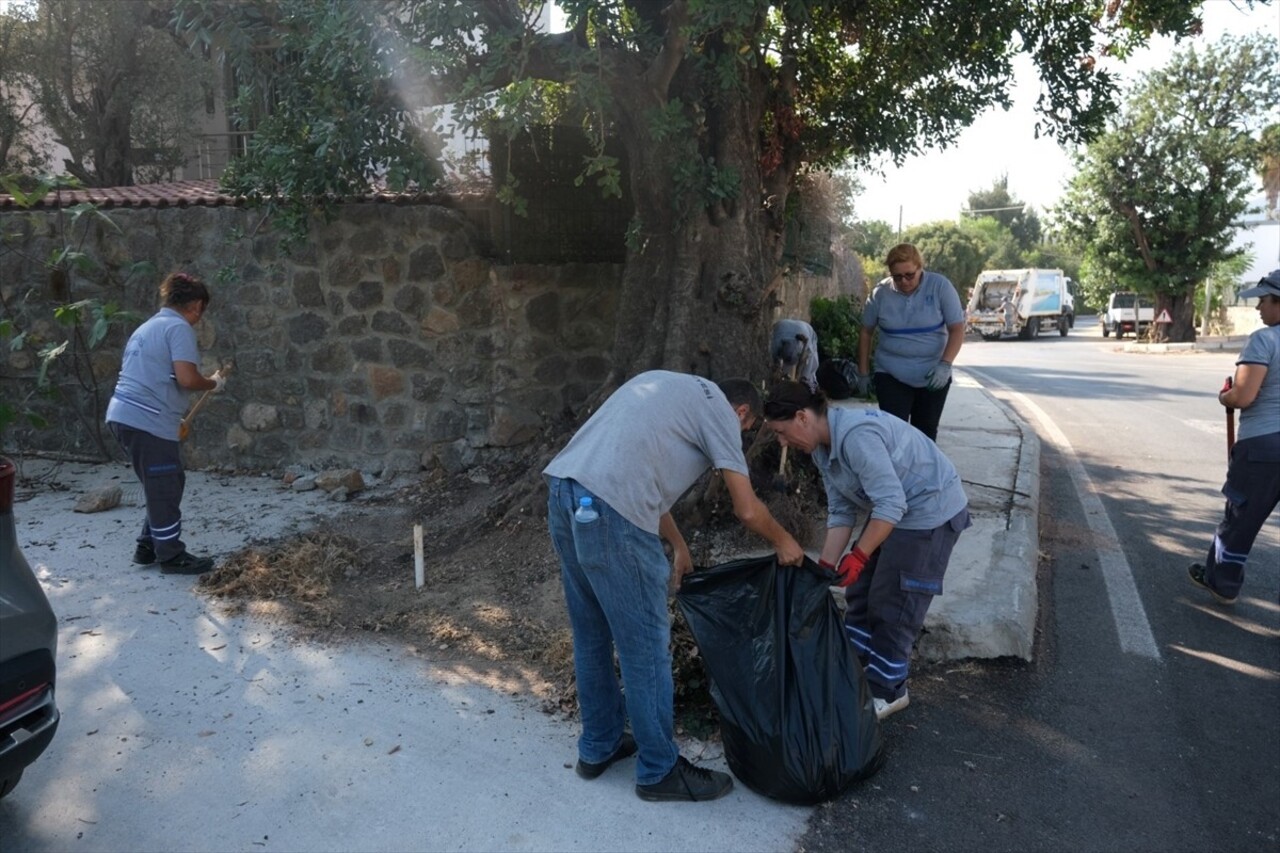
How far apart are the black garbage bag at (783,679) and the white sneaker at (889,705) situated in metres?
0.40

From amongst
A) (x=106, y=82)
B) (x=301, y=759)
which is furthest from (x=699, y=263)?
(x=106, y=82)

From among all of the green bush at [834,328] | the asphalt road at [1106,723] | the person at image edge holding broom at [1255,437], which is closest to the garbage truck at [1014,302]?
the green bush at [834,328]

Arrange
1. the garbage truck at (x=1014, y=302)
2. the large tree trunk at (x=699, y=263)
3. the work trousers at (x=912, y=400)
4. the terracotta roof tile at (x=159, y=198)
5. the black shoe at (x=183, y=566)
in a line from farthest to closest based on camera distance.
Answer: the garbage truck at (x=1014, y=302) → the terracotta roof tile at (x=159, y=198) → the work trousers at (x=912, y=400) → the large tree trunk at (x=699, y=263) → the black shoe at (x=183, y=566)

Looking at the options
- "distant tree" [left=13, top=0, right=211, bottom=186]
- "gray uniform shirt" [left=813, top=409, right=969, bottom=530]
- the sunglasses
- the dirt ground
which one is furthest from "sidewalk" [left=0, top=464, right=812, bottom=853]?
"distant tree" [left=13, top=0, right=211, bottom=186]

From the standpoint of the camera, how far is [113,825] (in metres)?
3.26

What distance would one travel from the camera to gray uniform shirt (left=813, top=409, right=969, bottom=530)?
11.5ft

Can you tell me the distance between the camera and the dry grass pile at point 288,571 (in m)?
5.21

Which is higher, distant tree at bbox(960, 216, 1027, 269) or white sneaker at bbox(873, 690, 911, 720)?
distant tree at bbox(960, 216, 1027, 269)

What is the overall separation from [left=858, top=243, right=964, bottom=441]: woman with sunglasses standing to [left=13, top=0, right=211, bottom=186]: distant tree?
9.40 m

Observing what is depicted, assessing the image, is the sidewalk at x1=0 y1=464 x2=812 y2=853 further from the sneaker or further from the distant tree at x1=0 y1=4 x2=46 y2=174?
the distant tree at x1=0 y1=4 x2=46 y2=174

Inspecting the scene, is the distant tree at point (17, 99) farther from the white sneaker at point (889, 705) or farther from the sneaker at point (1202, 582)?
the sneaker at point (1202, 582)

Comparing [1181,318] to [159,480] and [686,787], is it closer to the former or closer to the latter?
[159,480]

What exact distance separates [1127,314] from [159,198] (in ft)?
108

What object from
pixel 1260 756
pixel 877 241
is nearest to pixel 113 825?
pixel 1260 756
